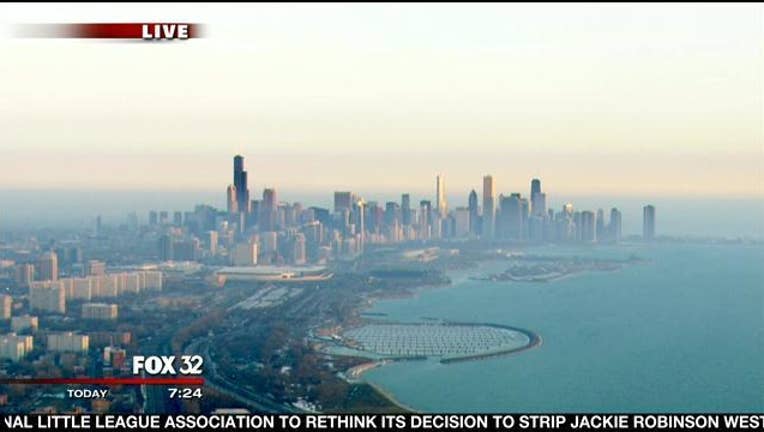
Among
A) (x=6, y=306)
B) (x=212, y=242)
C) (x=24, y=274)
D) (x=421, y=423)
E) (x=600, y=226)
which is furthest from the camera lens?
(x=600, y=226)

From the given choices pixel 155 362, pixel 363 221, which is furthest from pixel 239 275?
pixel 155 362

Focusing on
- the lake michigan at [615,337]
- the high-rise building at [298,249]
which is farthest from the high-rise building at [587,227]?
the high-rise building at [298,249]

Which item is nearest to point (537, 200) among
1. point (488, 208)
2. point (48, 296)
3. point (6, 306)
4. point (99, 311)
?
point (488, 208)

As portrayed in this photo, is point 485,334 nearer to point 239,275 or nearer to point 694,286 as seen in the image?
point 239,275

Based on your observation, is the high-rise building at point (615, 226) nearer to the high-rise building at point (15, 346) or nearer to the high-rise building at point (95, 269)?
the high-rise building at point (95, 269)

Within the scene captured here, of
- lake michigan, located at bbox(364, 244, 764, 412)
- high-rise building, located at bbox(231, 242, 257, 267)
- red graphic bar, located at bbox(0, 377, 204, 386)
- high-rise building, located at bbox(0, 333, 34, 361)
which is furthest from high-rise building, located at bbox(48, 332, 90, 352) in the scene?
high-rise building, located at bbox(231, 242, 257, 267)

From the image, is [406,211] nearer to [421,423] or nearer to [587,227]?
[587,227]
